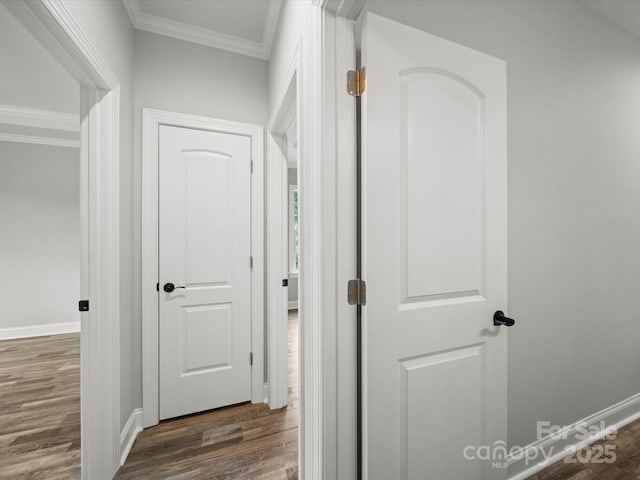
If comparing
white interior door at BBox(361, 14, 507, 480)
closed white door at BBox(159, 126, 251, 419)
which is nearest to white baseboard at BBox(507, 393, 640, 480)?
white interior door at BBox(361, 14, 507, 480)

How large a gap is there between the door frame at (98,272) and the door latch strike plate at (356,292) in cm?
128

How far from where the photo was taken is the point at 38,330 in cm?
362

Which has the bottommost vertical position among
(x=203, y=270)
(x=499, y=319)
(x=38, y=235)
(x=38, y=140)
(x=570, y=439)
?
(x=570, y=439)

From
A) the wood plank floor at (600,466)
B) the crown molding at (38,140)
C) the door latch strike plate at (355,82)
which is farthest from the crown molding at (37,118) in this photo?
the wood plank floor at (600,466)

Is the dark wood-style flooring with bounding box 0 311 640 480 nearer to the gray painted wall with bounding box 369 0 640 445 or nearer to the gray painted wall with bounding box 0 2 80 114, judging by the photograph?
the gray painted wall with bounding box 369 0 640 445

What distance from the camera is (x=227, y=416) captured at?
6.45 ft

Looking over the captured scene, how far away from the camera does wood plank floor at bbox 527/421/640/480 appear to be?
4.75 ft

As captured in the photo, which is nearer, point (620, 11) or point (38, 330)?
point (620, 11)

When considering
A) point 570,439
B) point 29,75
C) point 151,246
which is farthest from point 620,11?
point 29,75

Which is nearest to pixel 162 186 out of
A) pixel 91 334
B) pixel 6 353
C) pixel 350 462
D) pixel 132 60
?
pixel 132 60

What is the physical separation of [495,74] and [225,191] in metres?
1.74

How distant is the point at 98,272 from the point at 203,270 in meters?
0.67

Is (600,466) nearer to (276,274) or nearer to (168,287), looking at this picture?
(276,274)

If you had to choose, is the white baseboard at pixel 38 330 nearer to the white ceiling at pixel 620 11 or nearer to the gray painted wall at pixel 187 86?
the gray painted wall at pixel 187 86
